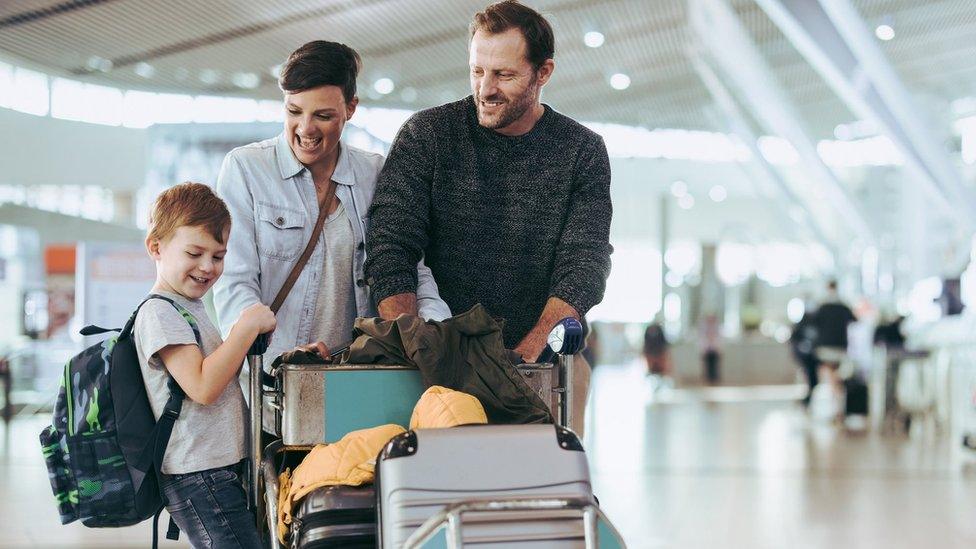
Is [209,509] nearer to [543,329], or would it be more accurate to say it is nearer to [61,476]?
[61,476]

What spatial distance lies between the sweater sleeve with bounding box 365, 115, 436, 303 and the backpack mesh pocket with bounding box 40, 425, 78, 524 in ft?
2.55

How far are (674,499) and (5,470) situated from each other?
5603 mm

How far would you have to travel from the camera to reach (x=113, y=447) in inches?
109

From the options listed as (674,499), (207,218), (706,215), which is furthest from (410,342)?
(706,215)

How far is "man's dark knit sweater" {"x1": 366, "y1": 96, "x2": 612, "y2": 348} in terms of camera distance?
3125 millimetres

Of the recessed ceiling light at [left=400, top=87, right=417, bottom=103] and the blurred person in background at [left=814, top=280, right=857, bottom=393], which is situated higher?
the recessed ceiling light at [left=400, top=87, right=417, bottom=103]

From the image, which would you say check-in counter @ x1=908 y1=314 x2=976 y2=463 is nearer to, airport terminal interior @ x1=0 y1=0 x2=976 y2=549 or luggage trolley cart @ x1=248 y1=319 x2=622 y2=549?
airport terminal interior @ x1=0 y1=0 x2=976 y2=549

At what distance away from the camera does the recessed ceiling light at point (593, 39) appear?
2010 centimetres

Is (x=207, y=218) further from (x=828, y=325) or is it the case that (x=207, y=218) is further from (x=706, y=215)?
(x=706, y=215)

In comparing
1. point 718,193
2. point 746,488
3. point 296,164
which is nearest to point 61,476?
point 296,164

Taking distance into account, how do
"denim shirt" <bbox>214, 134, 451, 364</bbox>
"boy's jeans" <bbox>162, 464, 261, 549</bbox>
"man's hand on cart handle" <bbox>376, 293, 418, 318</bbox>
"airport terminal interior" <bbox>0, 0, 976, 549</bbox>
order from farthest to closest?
"airport terminal interior" <bbox>0, 0, 976, 549</bbox> → "denim shirt" <bbox>214, 134, 451, 364</bbox> → "man's hand on cart handle" <bbox>376, 293, 418, 318</bbox> → "boy's jeans" <bbox>162, 464, 261, 549</bbox>

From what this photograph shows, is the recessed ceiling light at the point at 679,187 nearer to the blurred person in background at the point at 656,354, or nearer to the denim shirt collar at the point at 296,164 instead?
the blurred person in background at the point at 656,354

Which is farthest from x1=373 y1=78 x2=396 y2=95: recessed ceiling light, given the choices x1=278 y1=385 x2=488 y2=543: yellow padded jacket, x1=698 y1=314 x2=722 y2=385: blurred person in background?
x1=278 y1=385 x2=488 y2=543: yellow padded jacket

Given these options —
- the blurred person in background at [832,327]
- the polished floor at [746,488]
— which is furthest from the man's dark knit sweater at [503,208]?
the blurred person in background at [832,327]
